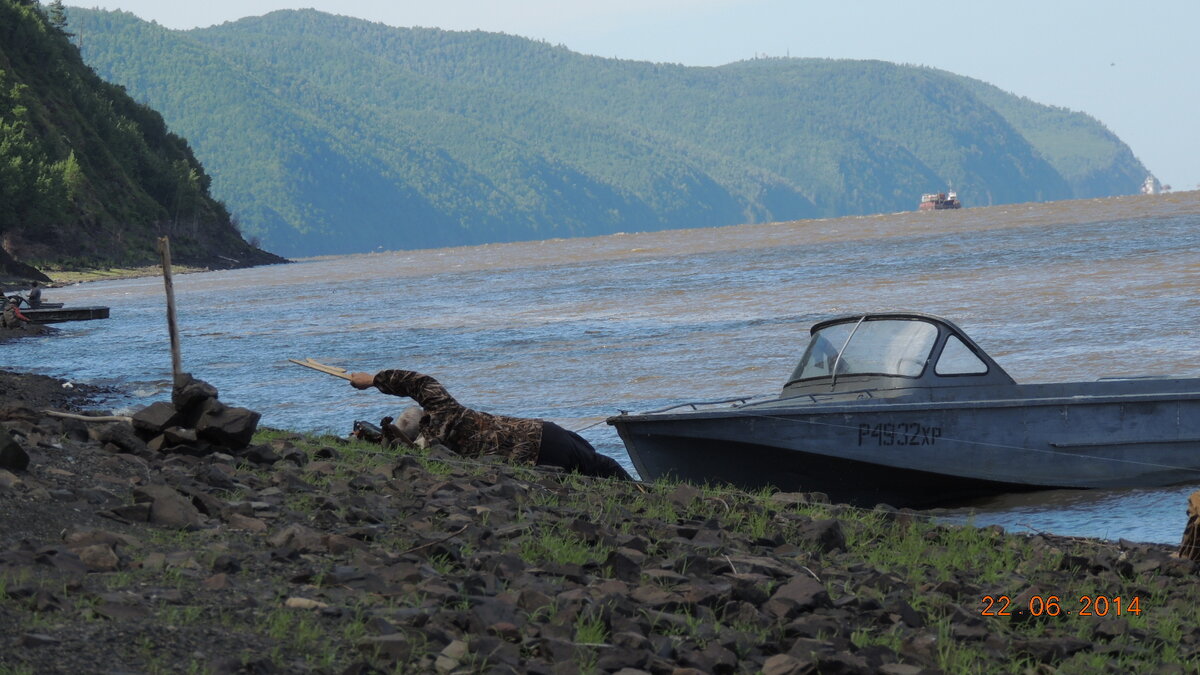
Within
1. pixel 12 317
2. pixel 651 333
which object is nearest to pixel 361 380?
pixel 651 333

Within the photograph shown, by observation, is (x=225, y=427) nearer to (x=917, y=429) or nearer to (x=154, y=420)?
(x=154, y=420)

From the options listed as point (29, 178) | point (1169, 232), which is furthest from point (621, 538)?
point (29, 178)

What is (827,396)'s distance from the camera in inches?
488

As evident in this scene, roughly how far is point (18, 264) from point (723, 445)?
6568 centimetres

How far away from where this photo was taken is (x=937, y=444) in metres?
12.1

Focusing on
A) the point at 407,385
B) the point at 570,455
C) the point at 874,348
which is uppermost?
the point at 874,348

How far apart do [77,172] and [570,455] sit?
90.5m

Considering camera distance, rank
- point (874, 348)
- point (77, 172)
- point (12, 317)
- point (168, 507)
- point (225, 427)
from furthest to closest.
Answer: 1. point (77, 172)
2. point (12, 317)
3. point (874, 348)
4. point (225, 427)
5. point (168, 507)

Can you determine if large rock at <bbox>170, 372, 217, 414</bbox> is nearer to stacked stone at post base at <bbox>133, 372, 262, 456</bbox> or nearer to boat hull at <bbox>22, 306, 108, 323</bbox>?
stacked stone at post base at <bbox>133, 372, 262, 456</bbox>

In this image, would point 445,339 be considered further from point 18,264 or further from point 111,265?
point 111,265

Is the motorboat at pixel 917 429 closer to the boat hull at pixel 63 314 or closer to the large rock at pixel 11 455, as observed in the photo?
the large rock at pixel 11 455

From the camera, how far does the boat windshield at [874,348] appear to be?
12.6 m
